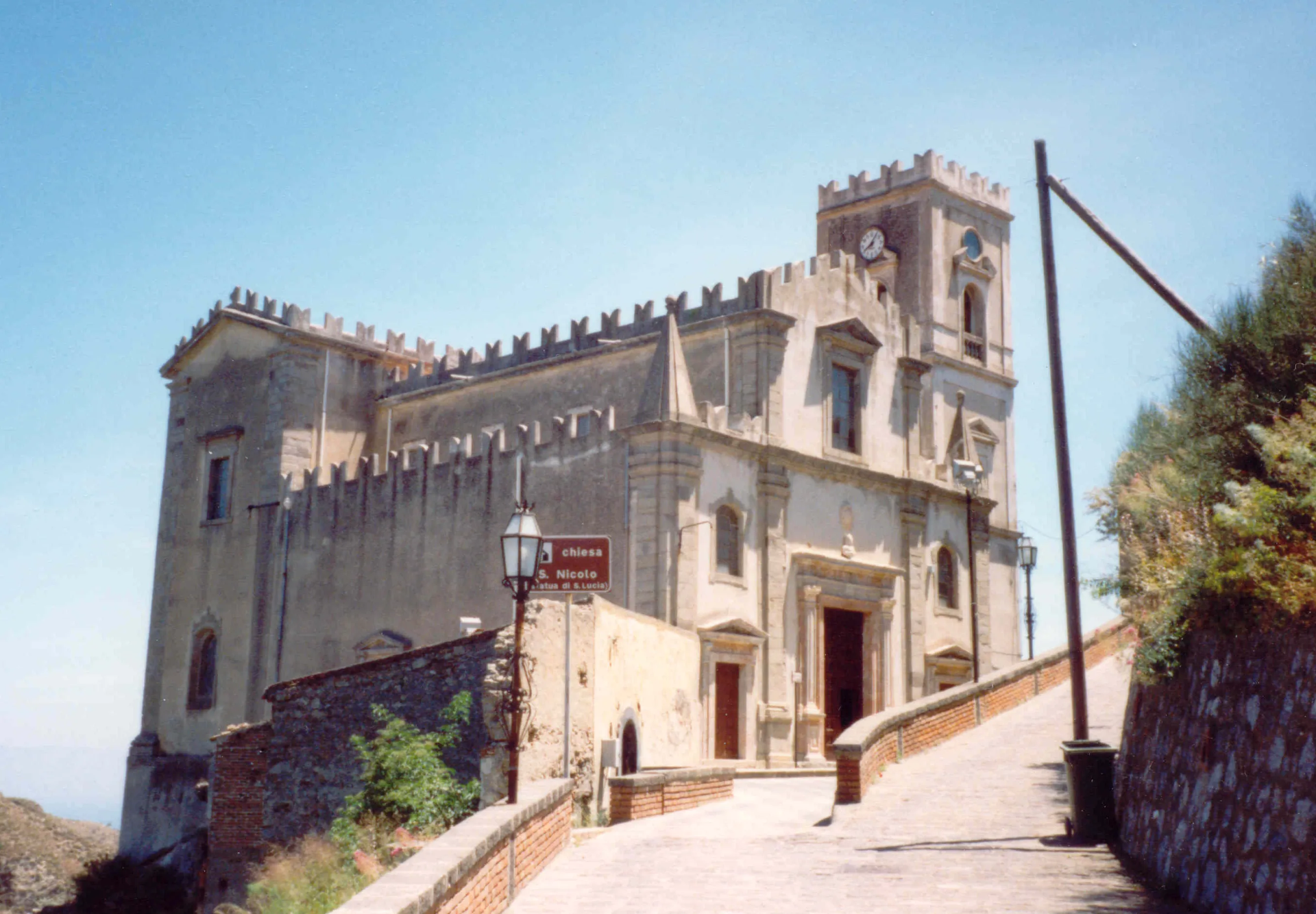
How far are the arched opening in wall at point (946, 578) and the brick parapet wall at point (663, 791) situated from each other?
14272 mm

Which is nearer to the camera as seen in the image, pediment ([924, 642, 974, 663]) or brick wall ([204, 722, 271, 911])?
brick wall ([204, 722, 271, 911])

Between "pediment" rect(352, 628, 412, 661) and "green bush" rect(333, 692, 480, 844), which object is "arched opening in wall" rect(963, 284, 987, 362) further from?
"green bush" rect(333, 692, 480, 844)

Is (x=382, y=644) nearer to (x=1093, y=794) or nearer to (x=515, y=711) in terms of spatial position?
(x=515, y=711)

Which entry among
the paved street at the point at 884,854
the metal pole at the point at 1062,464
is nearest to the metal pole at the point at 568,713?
the paved street at the point at 884,854

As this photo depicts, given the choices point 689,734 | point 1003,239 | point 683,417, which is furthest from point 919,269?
point 689,734

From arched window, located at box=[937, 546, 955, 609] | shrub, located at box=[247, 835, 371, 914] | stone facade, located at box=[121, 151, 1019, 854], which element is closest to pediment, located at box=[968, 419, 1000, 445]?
stone facade, located at box=[121, 151, 1019, 854]

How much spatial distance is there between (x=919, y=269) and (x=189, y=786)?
959 inches

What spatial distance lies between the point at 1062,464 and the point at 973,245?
28.3 metres

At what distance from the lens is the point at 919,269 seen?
39.1 meters

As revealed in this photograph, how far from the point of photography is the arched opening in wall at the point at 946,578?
32781mm

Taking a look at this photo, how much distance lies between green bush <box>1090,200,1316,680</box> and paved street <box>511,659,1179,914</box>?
2236 mm

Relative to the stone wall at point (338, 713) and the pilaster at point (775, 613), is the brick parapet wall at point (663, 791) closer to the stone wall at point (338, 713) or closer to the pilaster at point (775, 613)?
the stone wall at point (338, 713)

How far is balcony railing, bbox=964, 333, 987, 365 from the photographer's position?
3975 cm

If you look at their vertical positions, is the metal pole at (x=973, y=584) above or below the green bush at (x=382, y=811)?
above
